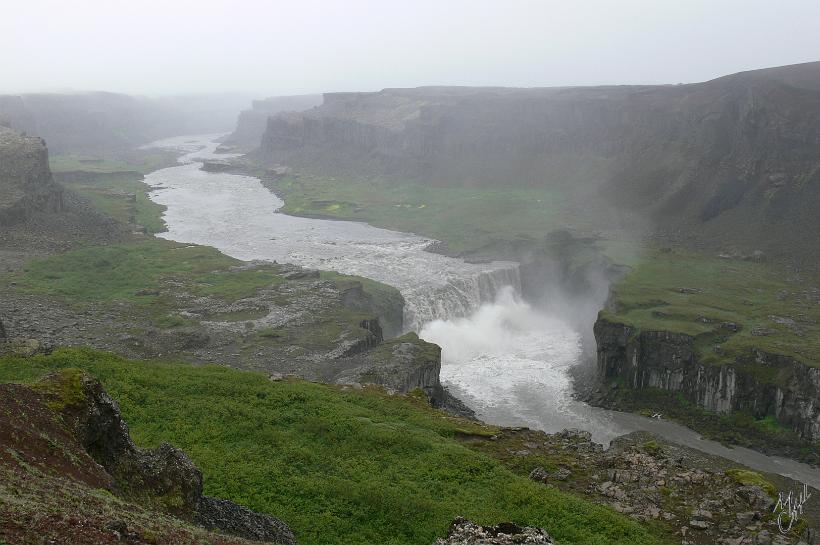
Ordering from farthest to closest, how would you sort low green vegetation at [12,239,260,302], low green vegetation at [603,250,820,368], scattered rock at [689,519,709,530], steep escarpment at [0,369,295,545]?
low green vegetation at [12,239,260,302] → low green vegetation at [603,250,820,368] → scattered rock at [689,519,709,530] → steep escarpment at [0,369,295,545]

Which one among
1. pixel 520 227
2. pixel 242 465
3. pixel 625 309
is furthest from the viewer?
pixel 520 227

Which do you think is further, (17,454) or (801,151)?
(801,151)

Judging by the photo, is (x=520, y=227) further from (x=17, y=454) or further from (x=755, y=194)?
(x=17, y=454)

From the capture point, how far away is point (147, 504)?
16703mm

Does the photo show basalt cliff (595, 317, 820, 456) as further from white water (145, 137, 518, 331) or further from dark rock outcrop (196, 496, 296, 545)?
dark rock outcrop (196, 496, 296, 545)

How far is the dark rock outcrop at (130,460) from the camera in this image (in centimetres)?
1753

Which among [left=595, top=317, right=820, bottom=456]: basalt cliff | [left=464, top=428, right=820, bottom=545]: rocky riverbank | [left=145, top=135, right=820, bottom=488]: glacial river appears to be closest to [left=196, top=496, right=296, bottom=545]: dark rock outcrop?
[left=464, top=428, right=820, bottom=545]: rocky riverbank

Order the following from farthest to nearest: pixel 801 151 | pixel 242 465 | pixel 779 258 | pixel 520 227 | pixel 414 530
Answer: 1. pixel 520 227
2. pixel 801 151
3. pixel 779 258
4. pixel 242 465
5. pixel 414 530

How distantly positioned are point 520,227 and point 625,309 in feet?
168

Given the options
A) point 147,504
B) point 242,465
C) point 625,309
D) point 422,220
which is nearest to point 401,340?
point 625,309

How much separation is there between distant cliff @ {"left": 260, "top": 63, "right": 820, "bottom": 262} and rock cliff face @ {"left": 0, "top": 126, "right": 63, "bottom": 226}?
9053 cm

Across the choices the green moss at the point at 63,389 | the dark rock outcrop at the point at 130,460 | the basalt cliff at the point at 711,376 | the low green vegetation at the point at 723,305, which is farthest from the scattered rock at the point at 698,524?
the low green vegetation at the point at 723,305

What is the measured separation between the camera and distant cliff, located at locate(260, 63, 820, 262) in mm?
103875

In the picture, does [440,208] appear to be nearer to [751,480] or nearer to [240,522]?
[751,480]
